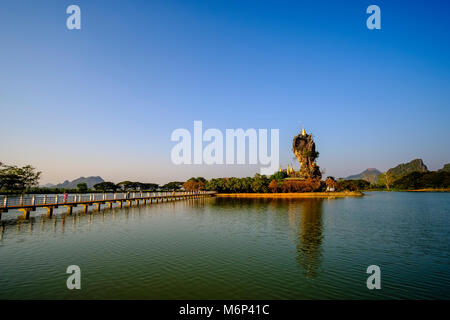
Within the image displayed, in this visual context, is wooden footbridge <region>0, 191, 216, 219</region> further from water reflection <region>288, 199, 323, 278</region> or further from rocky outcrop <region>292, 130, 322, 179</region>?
rocky outcrop <region>292, 130, 322, 179</region>

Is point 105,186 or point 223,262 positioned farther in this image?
point 105,186

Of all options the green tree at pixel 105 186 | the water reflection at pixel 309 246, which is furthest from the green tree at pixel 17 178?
the water reflection at pixel 309 246

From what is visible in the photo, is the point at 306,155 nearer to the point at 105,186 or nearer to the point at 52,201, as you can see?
the point at 52,201

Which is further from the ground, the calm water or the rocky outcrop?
the rocky outcrop

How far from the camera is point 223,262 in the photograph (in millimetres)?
13945

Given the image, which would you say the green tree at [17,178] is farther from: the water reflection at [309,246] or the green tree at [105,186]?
the water reflection at [309,246]

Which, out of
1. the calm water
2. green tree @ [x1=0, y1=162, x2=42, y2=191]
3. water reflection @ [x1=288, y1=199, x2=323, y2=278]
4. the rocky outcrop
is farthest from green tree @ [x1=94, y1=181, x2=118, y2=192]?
water reflection @ [x1=288, y1=199, x2=323, y2=278]

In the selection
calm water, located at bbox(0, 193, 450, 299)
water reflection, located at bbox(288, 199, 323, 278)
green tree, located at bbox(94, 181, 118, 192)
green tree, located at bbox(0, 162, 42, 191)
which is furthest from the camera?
green tree, located at bbox(94, 181, 118, 192)

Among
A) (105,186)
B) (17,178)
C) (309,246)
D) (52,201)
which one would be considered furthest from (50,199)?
(105,186)

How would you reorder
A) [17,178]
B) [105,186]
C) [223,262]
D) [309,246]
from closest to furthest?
[223,262] → [309,246] → [17,178] → [105,186]

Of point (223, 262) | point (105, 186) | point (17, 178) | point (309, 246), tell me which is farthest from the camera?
point (105, 186)

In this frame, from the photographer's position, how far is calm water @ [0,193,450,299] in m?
10.3

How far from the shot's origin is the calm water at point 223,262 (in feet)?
33.8
